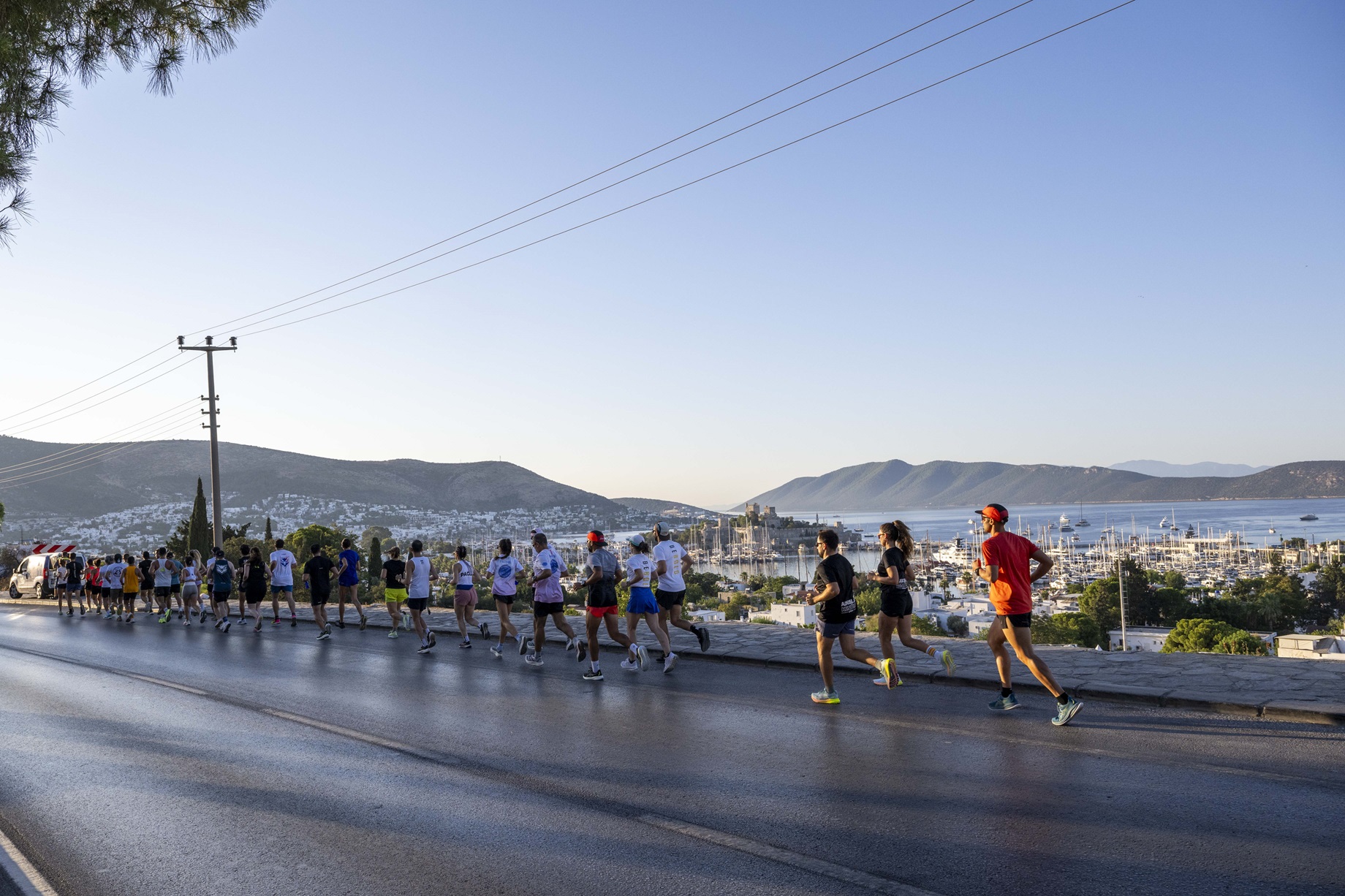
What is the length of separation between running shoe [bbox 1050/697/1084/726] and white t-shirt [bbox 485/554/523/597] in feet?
25.6

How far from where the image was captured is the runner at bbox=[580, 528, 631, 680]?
11242 mm

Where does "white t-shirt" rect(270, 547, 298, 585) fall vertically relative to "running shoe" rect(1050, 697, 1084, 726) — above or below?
above

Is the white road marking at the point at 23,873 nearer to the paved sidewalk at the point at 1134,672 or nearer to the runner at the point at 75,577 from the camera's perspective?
the paved sidewalk at the point at 1134,672

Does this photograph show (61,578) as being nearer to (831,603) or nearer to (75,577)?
(75,577)

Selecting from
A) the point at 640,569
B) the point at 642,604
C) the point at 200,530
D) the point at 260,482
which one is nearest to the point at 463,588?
the point at 642,604

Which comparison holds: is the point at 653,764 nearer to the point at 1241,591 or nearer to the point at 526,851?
the point at 526,851

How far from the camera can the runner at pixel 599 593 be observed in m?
11.2

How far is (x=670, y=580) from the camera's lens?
12.0 meters

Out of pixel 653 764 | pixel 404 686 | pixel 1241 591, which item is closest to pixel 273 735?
pixel 404 686

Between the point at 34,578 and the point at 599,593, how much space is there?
117 ft

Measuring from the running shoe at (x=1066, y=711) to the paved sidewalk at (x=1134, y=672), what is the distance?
4.35 ft

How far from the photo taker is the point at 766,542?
126 meters

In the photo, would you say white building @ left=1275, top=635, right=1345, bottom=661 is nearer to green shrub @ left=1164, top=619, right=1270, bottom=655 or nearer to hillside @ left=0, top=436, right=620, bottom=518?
green shrub @ left=1164, top=619, right=1270, bottom=655

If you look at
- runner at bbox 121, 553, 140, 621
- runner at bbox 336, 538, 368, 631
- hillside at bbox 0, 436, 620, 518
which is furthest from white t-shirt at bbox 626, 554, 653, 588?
hillside at bbox 0, 436, 620, 518
